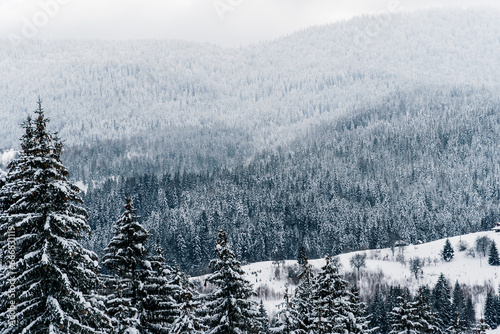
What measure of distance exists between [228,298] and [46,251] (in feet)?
33.7

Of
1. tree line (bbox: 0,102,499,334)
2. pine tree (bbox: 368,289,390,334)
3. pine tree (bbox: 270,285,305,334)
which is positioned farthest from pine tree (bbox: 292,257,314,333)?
pine tree (bbox: 368,289,390,334)

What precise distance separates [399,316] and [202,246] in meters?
147

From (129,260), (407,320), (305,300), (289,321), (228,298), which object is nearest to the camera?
(129,260)

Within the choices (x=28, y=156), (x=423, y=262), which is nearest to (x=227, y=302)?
(x=28, y=156)

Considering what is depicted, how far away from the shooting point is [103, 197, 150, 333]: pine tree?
23.9 metres

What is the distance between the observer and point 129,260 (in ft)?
79.0

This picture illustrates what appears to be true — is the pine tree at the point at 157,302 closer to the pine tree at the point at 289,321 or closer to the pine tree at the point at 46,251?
the pine tree at the point at 289,321

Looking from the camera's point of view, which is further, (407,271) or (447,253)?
(447,253)

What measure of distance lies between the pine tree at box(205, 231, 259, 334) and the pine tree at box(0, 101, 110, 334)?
7.56 metres

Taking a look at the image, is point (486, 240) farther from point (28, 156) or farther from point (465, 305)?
point (28, 156)

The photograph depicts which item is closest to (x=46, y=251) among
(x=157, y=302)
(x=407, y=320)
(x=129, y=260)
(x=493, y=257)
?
(x=129, y=260)

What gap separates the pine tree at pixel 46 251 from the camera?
645 inches

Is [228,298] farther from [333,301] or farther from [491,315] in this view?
[491,315]

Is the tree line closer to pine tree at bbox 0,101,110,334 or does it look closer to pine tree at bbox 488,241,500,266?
pine tree at bbox 0,101,110,334
